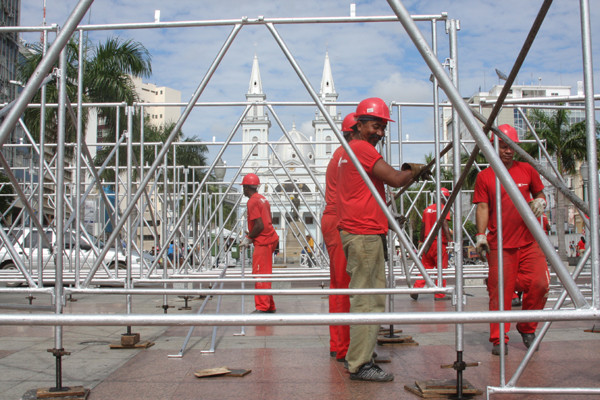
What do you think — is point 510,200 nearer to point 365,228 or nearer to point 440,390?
point 365,228

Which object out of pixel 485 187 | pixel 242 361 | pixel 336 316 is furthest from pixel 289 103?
pixel 336 316

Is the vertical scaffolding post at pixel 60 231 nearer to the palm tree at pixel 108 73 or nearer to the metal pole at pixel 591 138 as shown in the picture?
the metal pole at pixel 591 138

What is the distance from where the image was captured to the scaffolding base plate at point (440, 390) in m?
3.93

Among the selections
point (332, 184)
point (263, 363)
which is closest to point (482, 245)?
point (332, 184)

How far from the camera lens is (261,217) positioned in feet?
29.6

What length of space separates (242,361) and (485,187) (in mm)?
2671

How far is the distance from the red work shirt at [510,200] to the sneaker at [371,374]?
1790 mm

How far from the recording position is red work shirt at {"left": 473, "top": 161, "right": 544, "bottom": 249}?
5484 millimetres

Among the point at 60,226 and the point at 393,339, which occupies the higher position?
the point at 60,226

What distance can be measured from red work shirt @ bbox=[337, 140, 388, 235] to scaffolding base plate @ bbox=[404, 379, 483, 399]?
117 centimetres

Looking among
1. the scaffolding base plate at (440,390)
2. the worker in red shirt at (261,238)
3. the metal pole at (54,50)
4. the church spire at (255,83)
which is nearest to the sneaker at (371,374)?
the scaffolding base plate at (440,390)

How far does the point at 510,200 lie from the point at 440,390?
2.25m

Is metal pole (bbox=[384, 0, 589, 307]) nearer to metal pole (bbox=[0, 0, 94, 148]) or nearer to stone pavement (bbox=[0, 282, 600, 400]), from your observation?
metal pole (bbox=[0, 0, 94, 148])

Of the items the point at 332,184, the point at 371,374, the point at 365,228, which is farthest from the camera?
the point at 332,184
